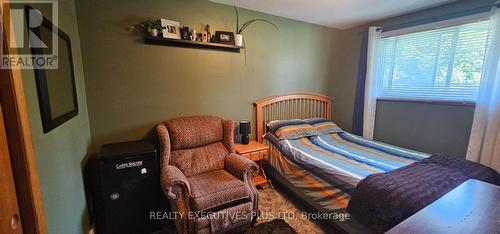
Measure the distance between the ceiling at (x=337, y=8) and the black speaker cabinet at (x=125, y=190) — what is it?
198 cm

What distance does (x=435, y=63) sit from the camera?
8.36 feet

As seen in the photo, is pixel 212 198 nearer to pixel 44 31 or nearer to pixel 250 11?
pixel 44 31

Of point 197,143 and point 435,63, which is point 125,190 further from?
point 435,63

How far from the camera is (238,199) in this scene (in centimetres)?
185

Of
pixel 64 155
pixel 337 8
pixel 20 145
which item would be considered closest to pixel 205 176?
pixel 64 155

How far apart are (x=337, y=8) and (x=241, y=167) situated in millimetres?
2307

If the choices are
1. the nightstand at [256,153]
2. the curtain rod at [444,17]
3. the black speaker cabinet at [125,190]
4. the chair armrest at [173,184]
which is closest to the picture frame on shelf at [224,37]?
the nightstand at [256,153]

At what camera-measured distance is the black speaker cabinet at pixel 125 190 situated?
173 centimetres

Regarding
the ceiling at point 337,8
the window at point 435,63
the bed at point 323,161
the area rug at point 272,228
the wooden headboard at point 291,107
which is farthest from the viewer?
the wooden headboard at point 291,107

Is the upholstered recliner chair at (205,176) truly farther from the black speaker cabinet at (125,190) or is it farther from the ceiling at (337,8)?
the ceiling at (337,8)

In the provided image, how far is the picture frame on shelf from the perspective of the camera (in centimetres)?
251

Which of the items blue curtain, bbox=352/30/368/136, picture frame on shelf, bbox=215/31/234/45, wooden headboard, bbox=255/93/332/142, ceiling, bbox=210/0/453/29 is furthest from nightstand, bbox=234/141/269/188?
ceiling, bbox=210/0/453/29

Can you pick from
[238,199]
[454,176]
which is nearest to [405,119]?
[454,176]

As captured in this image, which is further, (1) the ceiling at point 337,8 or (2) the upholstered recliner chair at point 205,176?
(1) the ceiling at point 337,8
